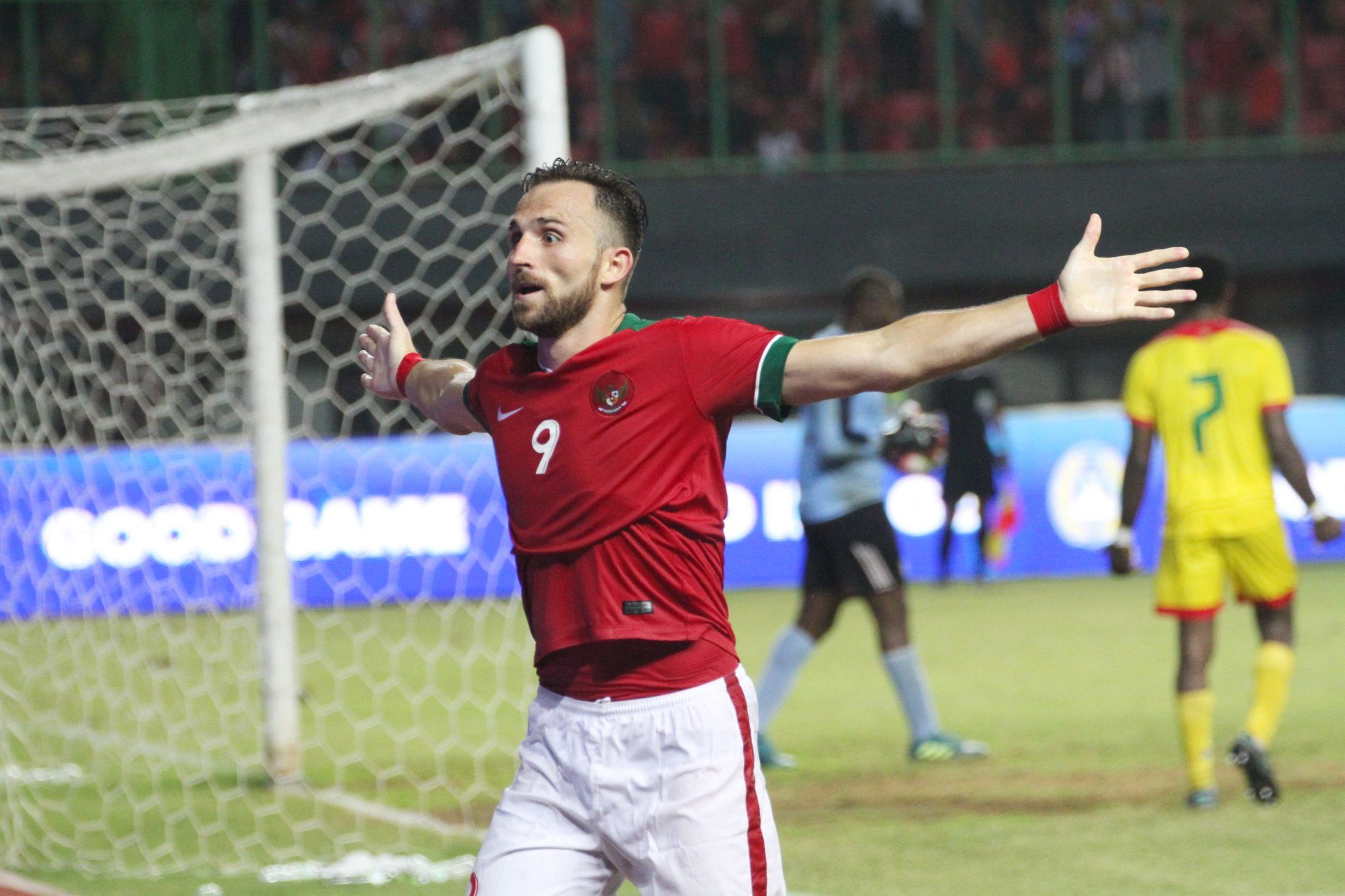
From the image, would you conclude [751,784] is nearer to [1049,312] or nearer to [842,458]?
[1049,312]

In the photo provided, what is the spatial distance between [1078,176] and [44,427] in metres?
13.4

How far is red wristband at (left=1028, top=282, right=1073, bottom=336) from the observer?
2.82 metres

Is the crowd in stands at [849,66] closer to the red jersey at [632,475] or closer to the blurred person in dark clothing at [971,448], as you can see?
the blurred person in dark clothing at [971,448]

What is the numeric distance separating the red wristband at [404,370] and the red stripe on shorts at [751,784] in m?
1.10

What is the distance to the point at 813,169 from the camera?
19.0 metres

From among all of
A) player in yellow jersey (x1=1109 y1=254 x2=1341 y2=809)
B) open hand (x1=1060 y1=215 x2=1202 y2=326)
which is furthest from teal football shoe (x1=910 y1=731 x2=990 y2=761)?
open hand (x1=1060 y1=215 x2=1202 y2=326)

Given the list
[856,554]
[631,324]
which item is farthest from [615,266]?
[856,554]

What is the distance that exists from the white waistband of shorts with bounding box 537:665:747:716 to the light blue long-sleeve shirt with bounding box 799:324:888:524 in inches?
162

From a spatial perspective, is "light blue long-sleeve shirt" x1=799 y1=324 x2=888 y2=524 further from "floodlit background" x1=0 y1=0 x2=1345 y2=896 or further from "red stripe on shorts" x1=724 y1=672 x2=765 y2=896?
"red stripe on shorts" x1=724 y1=672 x2=765 y2=896

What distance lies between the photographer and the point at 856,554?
7.18 m

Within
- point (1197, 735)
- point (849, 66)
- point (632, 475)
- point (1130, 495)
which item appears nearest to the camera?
point (632, 475)

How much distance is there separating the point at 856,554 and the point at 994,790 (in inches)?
45.5

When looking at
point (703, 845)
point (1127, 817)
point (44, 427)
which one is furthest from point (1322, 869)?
point (44, 427)

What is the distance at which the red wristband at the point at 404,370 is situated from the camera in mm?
3818
